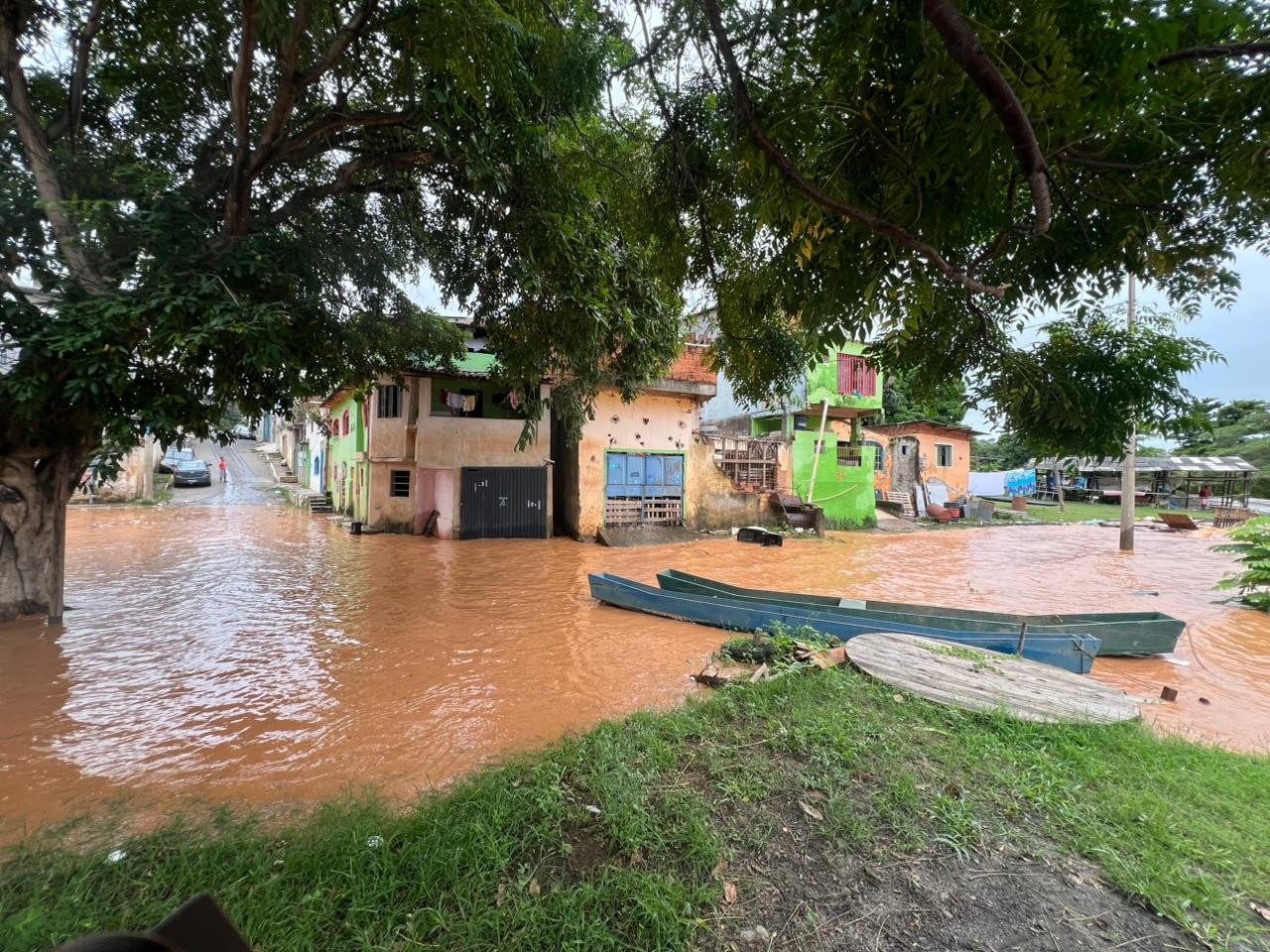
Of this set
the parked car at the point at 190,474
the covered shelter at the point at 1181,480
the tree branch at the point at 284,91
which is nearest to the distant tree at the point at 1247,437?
the covered shelter at the point at 1181,480

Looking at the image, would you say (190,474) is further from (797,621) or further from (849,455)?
(797,621)

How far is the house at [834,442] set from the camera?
1959 centimetres

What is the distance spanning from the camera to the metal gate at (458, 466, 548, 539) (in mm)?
15461

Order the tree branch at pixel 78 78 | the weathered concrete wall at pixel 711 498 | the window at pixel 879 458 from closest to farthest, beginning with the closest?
the tree branch at pixel 78 78 → the weathered concrete wall at pixel 711 498 → the window at pixel 879 458

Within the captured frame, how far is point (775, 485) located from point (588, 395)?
35.1ft

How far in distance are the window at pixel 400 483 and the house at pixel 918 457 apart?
1899 cm

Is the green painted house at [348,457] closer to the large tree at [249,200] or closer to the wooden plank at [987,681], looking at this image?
the large tree at [249,200]

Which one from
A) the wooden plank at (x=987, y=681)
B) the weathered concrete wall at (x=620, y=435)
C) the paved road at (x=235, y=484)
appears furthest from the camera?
the paved road at (x=235, y=484)

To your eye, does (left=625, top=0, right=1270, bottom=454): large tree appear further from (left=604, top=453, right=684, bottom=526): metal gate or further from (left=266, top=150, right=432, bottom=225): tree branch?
(left=604, top=453, right=684, bottom=526): metal gate

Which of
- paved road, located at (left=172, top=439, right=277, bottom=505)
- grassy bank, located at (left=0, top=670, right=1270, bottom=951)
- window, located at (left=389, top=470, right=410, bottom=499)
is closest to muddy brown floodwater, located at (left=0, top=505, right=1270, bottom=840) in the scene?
grassy bank, located at (left=0, top=670, right=1270, bottom=951)

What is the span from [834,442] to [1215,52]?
62.7 ft

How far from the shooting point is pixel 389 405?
624 inches

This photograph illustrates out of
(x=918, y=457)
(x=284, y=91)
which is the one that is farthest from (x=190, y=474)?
(x=918, y=457)

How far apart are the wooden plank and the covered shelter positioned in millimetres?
26542
